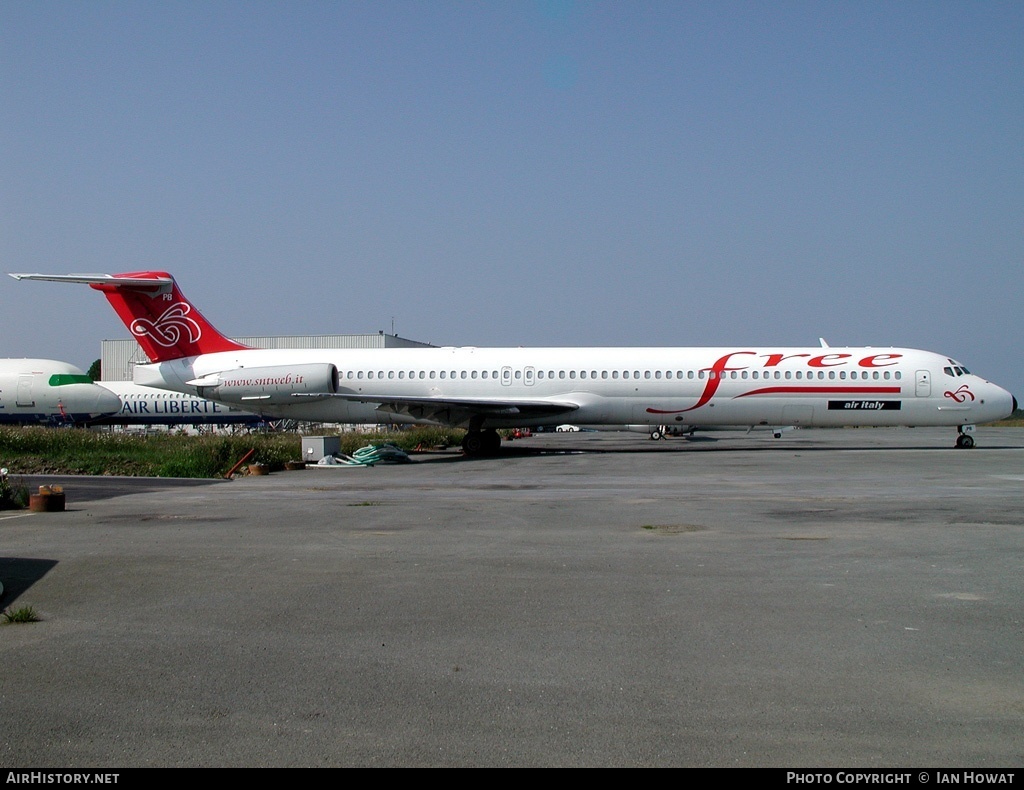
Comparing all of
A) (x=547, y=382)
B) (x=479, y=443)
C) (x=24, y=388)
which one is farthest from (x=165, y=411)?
(x=547, y=382)

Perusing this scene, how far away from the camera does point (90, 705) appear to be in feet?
16.5

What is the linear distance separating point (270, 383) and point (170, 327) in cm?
479

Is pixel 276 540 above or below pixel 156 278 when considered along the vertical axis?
below

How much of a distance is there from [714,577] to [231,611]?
421cm

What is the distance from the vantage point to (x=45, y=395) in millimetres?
44281

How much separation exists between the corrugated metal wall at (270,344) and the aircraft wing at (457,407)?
36845 millimetres

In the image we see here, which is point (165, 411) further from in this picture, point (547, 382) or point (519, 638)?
point (519, 638)

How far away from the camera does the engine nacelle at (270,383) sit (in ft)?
97.6

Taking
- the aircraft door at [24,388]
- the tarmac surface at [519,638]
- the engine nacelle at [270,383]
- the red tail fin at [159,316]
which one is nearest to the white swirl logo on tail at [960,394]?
the tarmac surface at [519,638]

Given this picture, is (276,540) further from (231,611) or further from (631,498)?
(631,498)

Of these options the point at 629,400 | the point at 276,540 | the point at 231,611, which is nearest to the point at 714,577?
the point at 231,611

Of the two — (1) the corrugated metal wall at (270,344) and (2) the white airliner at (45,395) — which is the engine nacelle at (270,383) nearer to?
(2) the white airliner at (45,395)

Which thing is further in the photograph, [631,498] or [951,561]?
[631,498]
